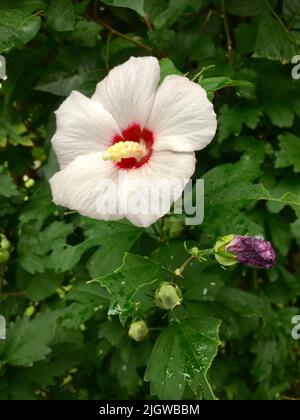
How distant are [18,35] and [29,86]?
1.50 feet

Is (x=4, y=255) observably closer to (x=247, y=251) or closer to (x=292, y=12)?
(x=247, y=251)

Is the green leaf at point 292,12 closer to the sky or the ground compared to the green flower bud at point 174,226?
closer to the sky

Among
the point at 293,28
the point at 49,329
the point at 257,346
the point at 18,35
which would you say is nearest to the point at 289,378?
the point at 257,346

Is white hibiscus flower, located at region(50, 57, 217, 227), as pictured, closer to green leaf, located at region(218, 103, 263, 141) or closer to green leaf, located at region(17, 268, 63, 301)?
green leaf, located at region(218, 103, 263, 141)

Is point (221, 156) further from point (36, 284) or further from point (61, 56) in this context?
point (36, 284)

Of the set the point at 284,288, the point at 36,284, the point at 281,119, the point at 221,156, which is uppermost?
the point at 281,119

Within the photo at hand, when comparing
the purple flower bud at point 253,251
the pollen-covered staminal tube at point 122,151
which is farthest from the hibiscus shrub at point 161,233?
the pollen-covered staminal tube at point 122,151

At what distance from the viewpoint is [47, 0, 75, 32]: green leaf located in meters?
1.14

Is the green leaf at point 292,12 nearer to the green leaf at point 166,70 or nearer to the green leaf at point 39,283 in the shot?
the green leaf at point 166,70

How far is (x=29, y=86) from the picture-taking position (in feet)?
4.98

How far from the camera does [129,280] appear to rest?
976mm

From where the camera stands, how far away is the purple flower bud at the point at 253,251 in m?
0.93

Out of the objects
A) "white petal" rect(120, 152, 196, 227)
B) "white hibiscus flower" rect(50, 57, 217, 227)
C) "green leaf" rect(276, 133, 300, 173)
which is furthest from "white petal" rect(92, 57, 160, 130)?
"green leaf" rect(276, 133, 300, 173)

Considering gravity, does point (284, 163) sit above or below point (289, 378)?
above
